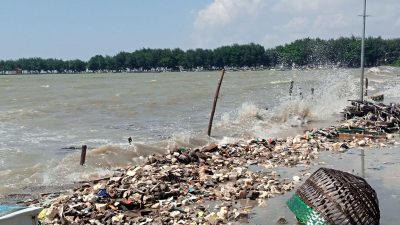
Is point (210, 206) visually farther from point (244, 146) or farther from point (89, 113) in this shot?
point (89, 113)

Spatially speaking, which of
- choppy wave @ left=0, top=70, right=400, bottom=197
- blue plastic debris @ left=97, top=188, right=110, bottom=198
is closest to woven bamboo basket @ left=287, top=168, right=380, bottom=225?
blue plastic debris @ left=97, top=188, right=110, bottom=198

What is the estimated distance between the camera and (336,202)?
744cm

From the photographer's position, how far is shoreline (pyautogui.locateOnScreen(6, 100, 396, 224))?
8.65 meters

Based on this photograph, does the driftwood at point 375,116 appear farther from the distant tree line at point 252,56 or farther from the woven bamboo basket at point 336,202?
the distant tree line at point 252,56

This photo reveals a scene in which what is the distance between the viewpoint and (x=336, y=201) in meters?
7.46

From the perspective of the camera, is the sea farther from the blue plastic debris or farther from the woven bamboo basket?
the woven bamboo basket

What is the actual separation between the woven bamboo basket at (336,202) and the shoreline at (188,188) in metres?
1.15

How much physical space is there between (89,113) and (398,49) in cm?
12138

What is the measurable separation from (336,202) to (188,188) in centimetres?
369

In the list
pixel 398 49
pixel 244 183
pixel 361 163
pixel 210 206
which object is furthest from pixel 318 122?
pixel 398 49

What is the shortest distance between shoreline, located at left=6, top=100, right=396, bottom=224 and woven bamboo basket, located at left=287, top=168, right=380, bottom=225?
45.4 inches

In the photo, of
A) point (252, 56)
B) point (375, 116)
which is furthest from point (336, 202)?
point (252, 56)

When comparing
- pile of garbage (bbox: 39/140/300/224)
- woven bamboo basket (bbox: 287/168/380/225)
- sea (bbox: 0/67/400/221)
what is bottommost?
sea (bbox: 0/67/400/221)

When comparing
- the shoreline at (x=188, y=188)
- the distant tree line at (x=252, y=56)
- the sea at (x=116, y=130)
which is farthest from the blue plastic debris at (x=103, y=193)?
the distant tree line at (x=252, y=56)
